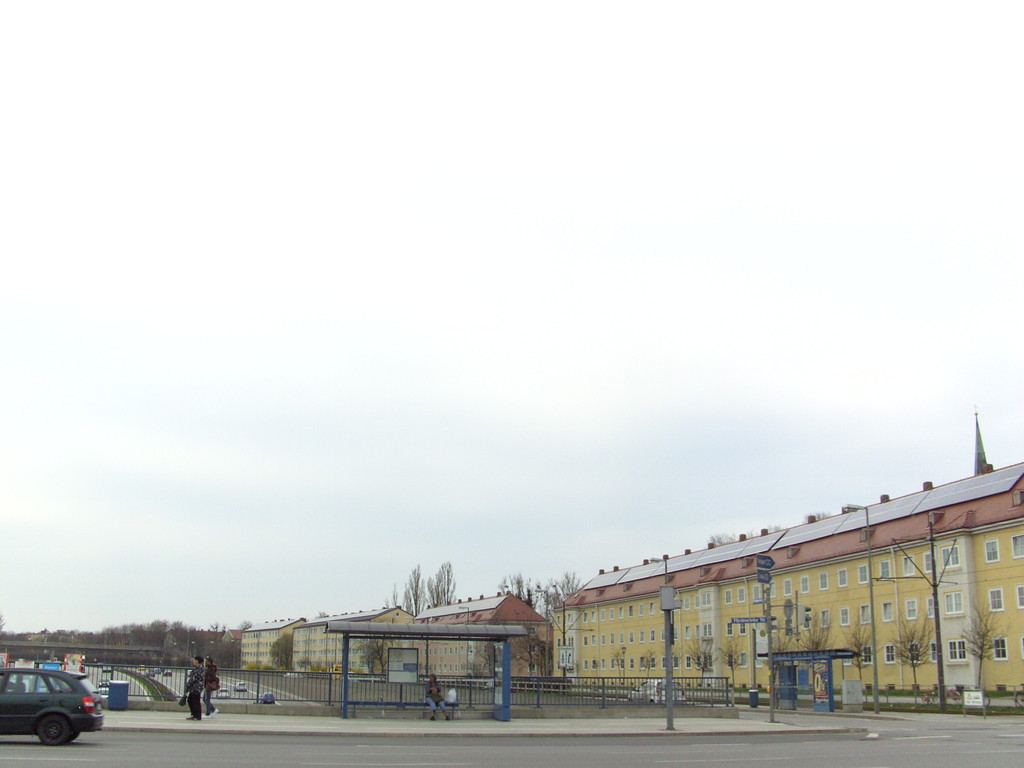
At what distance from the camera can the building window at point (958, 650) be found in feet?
199

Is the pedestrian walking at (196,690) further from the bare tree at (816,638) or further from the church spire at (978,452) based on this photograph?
the church spire at (978,452)

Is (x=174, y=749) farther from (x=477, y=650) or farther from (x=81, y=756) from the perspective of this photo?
(x=477, y=650)

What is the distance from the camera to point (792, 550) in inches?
3253

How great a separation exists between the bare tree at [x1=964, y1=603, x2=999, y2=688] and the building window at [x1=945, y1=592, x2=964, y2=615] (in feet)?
6.37

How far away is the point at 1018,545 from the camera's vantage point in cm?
5903

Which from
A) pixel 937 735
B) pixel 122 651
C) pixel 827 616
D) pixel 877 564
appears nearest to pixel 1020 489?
pixel 877 564

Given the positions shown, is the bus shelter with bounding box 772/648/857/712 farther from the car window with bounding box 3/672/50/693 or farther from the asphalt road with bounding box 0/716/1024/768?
the car window with bounding box 3/672/50/693

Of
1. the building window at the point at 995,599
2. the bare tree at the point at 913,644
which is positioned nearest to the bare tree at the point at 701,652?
the bare tree at the point at 913,644

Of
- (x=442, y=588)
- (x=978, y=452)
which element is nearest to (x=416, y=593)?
(x=442, y=588)

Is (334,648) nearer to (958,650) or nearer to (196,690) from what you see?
(196,690)

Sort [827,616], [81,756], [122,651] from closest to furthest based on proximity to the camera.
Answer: [81,756] → [827,616] → [122,651]

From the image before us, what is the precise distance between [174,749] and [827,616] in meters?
67.2

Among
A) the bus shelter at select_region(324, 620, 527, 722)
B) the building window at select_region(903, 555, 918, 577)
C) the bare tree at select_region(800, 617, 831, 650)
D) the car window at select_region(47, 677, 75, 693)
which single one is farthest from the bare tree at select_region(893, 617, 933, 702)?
the car window at select_region(47, 677, 75, 693)

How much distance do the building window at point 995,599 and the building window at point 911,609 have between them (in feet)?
20.7
